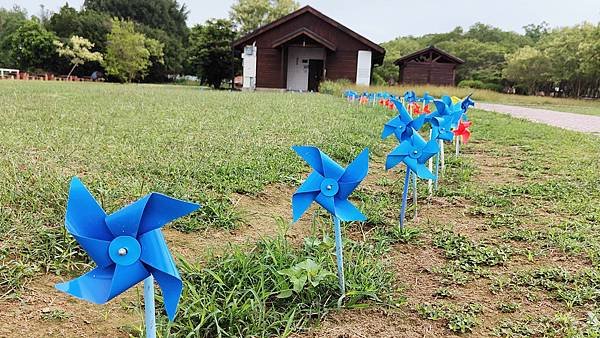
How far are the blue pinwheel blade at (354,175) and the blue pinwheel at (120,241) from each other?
676 millimetres

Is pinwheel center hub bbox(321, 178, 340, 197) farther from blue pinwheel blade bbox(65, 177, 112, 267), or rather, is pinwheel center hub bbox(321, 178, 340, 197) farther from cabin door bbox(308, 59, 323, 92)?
cabin door bbox(308, 59, 323, 92)

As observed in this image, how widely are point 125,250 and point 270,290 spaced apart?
2.53 ft

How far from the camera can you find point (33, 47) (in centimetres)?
3688

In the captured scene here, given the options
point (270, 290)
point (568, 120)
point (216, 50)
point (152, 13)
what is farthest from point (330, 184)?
point (152, 13)

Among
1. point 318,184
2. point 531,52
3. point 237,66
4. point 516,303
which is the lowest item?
point 516,303

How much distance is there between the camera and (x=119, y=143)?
3.81 metres

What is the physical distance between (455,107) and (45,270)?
271cm

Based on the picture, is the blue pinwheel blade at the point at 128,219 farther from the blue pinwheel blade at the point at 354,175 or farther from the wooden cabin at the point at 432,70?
the wooden cabin at the point at 432,70

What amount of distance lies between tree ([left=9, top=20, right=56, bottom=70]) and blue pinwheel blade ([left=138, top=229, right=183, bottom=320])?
1635 inches

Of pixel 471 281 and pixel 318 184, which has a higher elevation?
pixel 318 184

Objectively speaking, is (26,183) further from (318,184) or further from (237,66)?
(237,66)

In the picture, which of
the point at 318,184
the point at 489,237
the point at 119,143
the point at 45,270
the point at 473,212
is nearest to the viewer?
the point at 318,184

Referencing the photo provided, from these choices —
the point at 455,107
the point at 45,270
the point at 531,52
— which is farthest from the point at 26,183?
the point at 531,52

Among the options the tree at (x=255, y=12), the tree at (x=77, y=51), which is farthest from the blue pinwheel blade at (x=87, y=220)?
the tree at (x=255, y=12)
